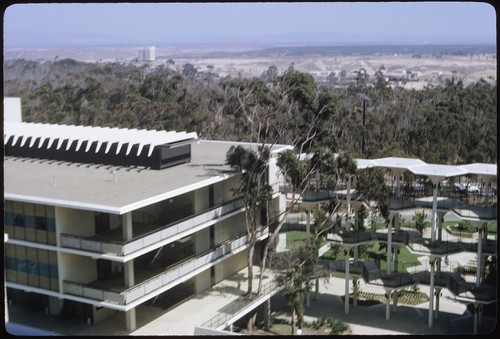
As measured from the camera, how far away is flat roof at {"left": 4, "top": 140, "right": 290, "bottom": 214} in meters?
8.34

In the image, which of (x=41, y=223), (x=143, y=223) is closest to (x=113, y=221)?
(x=143, y=223)

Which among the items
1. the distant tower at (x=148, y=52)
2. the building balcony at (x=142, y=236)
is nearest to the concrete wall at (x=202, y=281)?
the building balcony at (x=142, y=236)

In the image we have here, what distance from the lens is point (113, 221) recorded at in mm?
9367

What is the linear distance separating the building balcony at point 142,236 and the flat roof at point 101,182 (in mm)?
437

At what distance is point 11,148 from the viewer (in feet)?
37.4

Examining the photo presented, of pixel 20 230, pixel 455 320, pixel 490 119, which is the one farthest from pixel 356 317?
pixel 490 119

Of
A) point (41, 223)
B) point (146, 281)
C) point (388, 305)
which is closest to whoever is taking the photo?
point (146, 281)

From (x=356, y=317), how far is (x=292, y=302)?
→ 1598 millimetres

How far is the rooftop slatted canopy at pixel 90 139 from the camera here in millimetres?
10609

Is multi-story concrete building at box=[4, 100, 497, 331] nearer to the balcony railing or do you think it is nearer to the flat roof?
the flat roof

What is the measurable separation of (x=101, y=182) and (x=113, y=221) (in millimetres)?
567

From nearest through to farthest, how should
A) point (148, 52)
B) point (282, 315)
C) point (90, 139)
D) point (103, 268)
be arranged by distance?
point (103, 268)
point (282, 315)
point (90, 139)
point (148, 52)

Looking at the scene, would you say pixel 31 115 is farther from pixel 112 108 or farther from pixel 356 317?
pixel 356 317

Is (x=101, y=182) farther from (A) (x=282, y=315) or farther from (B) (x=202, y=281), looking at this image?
(A) (x=282, y=315)
